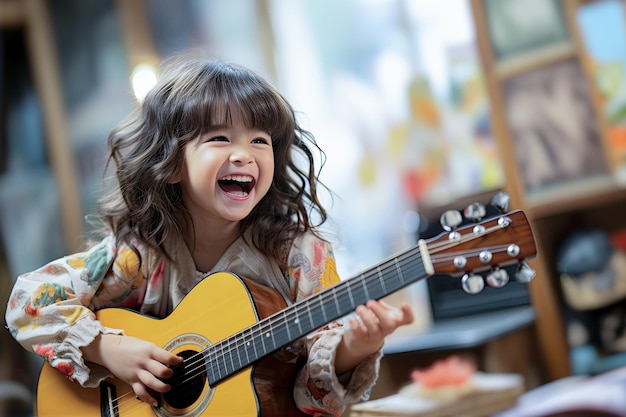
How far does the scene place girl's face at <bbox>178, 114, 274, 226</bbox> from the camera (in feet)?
2.03

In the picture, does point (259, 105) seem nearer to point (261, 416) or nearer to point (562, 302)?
point (261, 416)

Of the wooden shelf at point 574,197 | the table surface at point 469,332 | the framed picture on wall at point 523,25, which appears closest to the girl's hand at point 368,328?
the table surface at point 469,332

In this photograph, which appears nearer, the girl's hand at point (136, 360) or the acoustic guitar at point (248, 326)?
the acoustic guitar at point (248, 326)

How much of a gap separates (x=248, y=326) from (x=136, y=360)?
0.13 metres

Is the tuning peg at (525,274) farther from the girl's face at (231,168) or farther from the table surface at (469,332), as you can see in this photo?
the table surface at (469,332)

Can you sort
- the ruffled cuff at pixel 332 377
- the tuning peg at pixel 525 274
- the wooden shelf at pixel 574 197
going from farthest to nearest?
the wooden shelf at pixel 574 197, the ruffled cuff at pixel 332 377, the tuning peg at pixel 525 274

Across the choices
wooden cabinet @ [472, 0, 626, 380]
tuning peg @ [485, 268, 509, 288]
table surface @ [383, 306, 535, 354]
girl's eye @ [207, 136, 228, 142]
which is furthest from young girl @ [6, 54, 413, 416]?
wooden cabinet @ [472, 0, 626, 380]

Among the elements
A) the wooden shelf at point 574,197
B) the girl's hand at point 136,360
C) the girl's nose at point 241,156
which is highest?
the girl's nose at point 241,156

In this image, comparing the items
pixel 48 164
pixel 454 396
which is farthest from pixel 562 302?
pixel 48 164

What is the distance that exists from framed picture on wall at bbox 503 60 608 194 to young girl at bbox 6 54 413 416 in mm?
714

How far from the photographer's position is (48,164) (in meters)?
2.02

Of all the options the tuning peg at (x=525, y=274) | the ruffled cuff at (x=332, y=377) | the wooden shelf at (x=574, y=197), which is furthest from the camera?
the wooden shelf at (x=574, y=197)

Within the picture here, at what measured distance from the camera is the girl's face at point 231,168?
0.62 meters

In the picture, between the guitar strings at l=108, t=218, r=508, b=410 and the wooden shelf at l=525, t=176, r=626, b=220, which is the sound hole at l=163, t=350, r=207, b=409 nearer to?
the guitar strings at l=108, t=218, r=508, b=410
